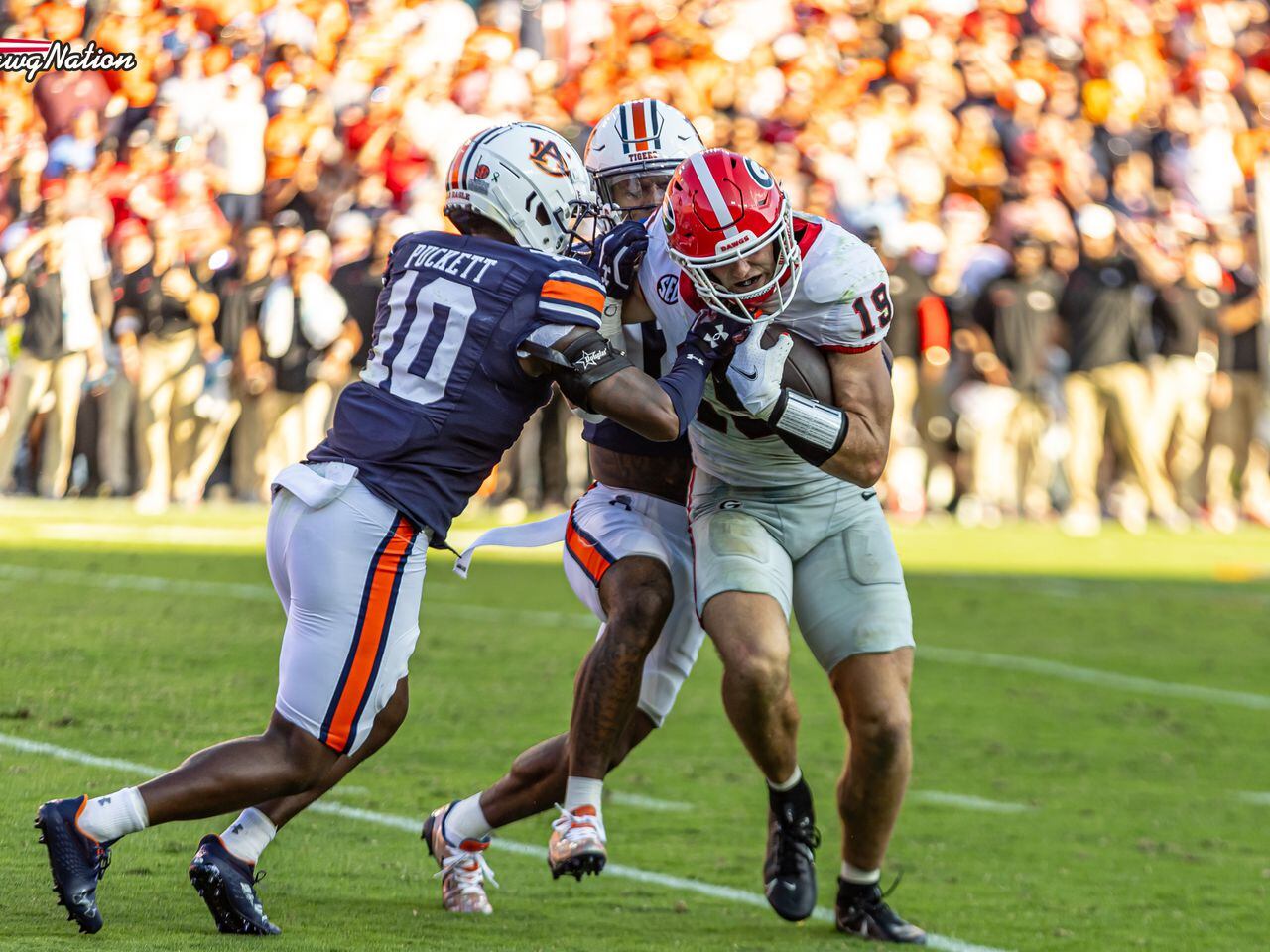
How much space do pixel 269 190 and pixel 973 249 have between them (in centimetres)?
560

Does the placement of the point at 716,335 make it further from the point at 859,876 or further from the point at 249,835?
the point at 249,835

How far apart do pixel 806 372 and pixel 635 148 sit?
90 centimetres

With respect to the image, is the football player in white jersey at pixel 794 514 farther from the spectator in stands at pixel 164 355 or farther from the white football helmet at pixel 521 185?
the spectator in stands at pixel 164 355

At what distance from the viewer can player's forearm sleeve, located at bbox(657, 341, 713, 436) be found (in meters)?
4.34

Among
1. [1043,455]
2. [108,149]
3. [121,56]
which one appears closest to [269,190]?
[108,149]

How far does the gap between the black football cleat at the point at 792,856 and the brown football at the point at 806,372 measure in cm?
99

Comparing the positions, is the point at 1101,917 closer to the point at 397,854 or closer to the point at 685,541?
the point at 685,541

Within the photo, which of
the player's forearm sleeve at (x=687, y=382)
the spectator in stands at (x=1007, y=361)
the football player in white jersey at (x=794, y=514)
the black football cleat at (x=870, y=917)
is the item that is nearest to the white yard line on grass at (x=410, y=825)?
the black football cleat at (x=870, y=917)

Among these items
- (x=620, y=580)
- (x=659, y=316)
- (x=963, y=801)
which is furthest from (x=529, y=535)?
(x=963, y=801)

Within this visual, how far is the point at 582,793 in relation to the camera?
4.50 metres

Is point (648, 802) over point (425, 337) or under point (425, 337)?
under

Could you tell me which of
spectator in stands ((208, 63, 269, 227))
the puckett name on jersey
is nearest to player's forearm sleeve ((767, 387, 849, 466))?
the puckett name on jersey

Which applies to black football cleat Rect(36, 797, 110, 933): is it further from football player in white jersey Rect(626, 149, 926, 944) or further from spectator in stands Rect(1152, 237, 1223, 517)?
spectator in stands Rect(1152, 237, 1223, 517)

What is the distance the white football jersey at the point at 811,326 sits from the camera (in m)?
4.72
